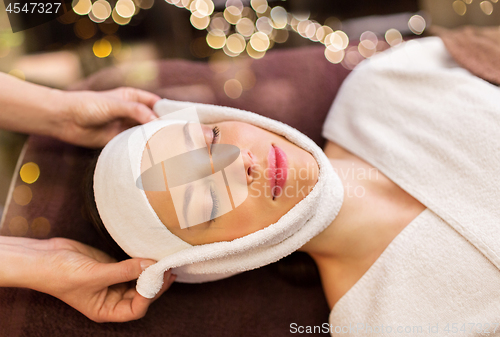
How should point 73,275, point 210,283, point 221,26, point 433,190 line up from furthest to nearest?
point 221,26, point 210,283, point 433,190, point 73,275

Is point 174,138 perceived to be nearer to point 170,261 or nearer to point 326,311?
point 170,261

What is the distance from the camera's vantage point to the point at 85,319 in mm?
788

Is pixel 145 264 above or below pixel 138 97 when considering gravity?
below

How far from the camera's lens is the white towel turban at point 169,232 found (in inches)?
27.6

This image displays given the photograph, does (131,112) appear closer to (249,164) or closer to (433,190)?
(249,164)

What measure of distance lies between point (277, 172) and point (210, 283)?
0.43 m

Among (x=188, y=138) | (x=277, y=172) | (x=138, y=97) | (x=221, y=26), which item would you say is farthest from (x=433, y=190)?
(x=221, y=26)

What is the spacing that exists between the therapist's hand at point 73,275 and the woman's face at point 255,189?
0.50ft

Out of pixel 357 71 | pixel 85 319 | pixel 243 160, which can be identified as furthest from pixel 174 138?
pixel 357 71

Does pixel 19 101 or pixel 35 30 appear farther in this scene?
pixel 35 30

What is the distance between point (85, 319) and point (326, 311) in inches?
26.4

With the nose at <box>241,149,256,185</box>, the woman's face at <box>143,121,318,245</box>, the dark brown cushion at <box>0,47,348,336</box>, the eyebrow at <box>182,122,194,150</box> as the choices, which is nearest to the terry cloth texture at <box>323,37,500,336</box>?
the dark brown cushion at <box>0,47,348,336</box>

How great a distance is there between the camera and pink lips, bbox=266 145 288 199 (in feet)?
2.34

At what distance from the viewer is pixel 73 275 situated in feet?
2.27
